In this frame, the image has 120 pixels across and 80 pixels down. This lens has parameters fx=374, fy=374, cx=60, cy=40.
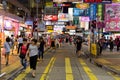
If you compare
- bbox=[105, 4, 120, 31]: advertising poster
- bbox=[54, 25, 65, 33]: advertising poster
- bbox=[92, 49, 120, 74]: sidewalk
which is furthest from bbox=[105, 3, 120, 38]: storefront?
bbox=[54, 25, 65, 33]: advertising poster

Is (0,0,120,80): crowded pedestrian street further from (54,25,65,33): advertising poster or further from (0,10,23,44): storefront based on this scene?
(54,25,65,33): advertising poster

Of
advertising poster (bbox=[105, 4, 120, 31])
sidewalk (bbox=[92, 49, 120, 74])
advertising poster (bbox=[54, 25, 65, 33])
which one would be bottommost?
sidewalk (bbox=[92, 49, 120, 74])

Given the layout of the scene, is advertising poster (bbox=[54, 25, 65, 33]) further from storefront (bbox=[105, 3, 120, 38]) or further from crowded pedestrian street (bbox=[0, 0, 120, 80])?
storefront (bbox=[105, 3, 120, 38])

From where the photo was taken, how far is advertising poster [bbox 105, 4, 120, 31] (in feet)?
156

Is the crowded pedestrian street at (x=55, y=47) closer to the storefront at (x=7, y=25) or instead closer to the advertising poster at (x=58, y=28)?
the storefront at (x=7, y=25)

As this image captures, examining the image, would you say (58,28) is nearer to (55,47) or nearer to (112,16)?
(112,16)

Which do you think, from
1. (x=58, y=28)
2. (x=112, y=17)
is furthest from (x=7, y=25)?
(x=58, y=28)

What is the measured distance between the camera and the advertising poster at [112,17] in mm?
47594

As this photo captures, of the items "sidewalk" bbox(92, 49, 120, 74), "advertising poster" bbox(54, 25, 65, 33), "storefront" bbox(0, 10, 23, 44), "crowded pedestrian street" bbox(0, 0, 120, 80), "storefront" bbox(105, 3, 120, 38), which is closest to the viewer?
"crowded pedestrian street" bbox(0, 0, 120, 80)

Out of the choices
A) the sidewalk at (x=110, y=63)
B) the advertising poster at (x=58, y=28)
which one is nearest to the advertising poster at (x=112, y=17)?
the sidewalk at (x=110, y=63)

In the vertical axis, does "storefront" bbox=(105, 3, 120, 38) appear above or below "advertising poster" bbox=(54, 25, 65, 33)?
above

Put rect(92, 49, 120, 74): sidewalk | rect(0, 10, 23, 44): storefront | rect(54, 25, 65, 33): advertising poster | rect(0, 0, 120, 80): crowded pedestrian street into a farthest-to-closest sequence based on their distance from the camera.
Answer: rect(54, 25, 65, 33): advertising poster
rect(0, 10, 23, 44): storefront
rect(92, 49, 120, 74): sidewalk
rect(0, 0, 120, 80): crowded pedestrian street

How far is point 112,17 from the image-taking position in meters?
48.9

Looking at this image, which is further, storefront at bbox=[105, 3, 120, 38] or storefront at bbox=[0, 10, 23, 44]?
storefront at bbox=[105, 3, 120, 38]
